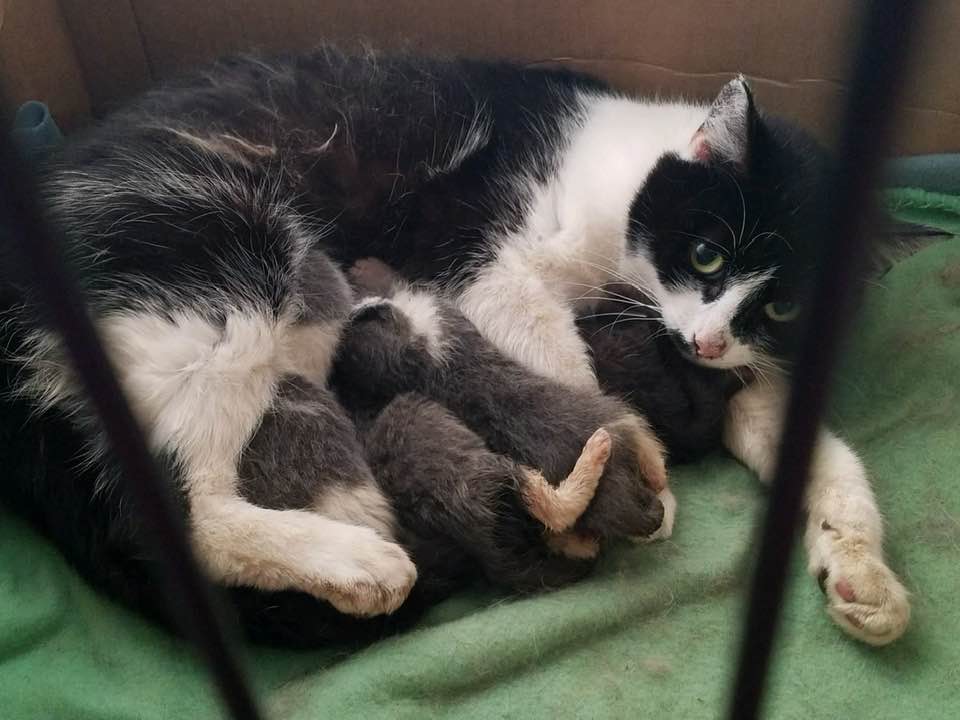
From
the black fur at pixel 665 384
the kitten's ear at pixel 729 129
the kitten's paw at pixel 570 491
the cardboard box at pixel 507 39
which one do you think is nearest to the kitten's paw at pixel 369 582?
the kitten's paw at pixel 570 491

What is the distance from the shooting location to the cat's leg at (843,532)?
0.89m

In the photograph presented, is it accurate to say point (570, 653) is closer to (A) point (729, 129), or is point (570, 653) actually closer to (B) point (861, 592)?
(B) point (861, 592)

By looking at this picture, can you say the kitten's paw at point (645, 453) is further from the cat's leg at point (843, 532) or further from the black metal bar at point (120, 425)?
the black metal bar at point (120, 425)

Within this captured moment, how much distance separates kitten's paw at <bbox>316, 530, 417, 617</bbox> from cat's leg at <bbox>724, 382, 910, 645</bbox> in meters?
0.41

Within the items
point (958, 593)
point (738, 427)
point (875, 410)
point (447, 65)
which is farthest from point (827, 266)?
point (447, 65)

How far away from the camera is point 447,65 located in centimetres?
139

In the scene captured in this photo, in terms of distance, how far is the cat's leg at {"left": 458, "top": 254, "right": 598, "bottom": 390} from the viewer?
3.89 feet

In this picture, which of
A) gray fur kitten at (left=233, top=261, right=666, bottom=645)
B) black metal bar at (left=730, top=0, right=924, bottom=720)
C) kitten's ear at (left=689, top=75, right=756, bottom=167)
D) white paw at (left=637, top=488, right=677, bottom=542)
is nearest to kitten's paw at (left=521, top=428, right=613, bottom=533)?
gray fur kitten at (left=233, top=261, right=666, bottom=645)

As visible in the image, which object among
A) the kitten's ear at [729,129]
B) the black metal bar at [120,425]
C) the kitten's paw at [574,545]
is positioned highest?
the black metal bar at [120,425]

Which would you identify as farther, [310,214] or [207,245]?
[310,214]

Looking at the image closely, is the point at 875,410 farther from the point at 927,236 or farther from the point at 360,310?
the point at 360,310

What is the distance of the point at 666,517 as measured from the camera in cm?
107

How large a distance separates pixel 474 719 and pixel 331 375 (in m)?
0.52

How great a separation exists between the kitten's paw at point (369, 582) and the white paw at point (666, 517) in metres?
0.31
